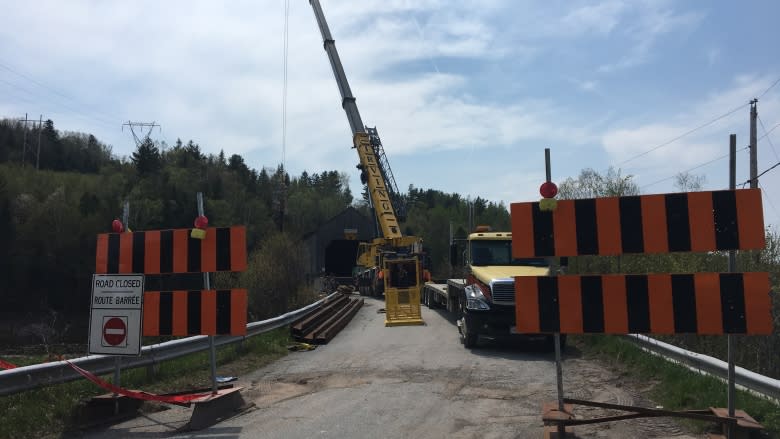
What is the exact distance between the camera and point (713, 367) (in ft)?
24.0

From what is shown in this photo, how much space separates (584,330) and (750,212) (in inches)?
72.3

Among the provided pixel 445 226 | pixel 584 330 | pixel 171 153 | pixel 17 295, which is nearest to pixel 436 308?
pixel 584 330

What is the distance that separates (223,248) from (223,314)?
807 mm

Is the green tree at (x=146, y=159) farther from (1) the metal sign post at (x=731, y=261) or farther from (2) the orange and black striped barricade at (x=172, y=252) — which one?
(1) the metal sign post at (x=731, y=261)

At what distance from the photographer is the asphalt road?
607cm

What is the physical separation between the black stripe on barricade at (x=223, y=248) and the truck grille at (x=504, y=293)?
693cm

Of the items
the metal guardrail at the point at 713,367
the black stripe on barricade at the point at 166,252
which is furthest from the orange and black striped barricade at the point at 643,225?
the black stripe on barricade at the point at 166,252

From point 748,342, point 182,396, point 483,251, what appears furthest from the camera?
point 483,251

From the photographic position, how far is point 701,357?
765cm

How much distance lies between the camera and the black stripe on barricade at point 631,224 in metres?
5.55

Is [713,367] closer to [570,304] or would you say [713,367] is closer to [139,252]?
[570,304]

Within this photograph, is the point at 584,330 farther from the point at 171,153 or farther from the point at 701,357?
the point at 171,153

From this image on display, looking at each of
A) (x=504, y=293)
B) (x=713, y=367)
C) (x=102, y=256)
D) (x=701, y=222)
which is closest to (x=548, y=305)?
(x=701, y=222)

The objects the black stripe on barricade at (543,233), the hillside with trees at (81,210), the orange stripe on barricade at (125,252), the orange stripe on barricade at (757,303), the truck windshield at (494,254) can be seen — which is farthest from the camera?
the hillside with trees at (81,210)
